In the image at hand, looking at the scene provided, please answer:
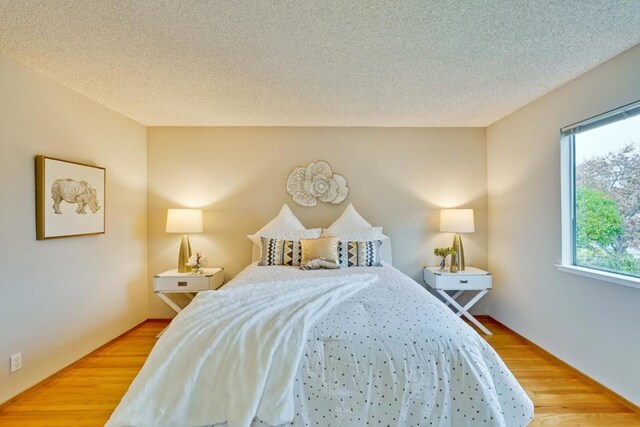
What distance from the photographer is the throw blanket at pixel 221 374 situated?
1348mm

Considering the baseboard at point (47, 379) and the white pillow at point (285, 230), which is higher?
the white pillow at point (285, 230)

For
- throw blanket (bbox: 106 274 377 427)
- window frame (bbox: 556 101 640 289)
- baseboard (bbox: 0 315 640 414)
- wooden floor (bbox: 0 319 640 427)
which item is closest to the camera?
throw blanket (bbox: 106 274 377 427)

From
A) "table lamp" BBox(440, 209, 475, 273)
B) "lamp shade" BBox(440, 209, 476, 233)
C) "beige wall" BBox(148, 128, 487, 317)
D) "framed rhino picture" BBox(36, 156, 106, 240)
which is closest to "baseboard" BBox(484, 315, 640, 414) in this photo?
"table lamp" BBox(440, 209, 475, 273)

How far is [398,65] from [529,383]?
2.62 metres

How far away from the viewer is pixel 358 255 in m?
3.07

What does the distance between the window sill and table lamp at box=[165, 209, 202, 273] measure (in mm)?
3552

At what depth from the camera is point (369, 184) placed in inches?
146

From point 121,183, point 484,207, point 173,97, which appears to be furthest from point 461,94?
point 121,183

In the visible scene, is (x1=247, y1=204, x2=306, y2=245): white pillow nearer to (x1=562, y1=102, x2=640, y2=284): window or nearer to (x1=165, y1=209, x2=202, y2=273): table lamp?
(x1=165, y1=209, x2=202, y2=273): table lamp

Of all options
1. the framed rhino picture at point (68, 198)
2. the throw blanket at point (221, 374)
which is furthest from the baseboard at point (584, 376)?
the framed rhino picture at point (68, 198)

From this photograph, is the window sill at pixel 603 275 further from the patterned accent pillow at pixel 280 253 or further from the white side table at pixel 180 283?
the white side table at pixel 180 283

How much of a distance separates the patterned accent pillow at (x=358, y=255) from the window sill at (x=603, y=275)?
158 cm

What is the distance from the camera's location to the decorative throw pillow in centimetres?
296

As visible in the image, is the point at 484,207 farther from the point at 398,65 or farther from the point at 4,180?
the point at 4,180
